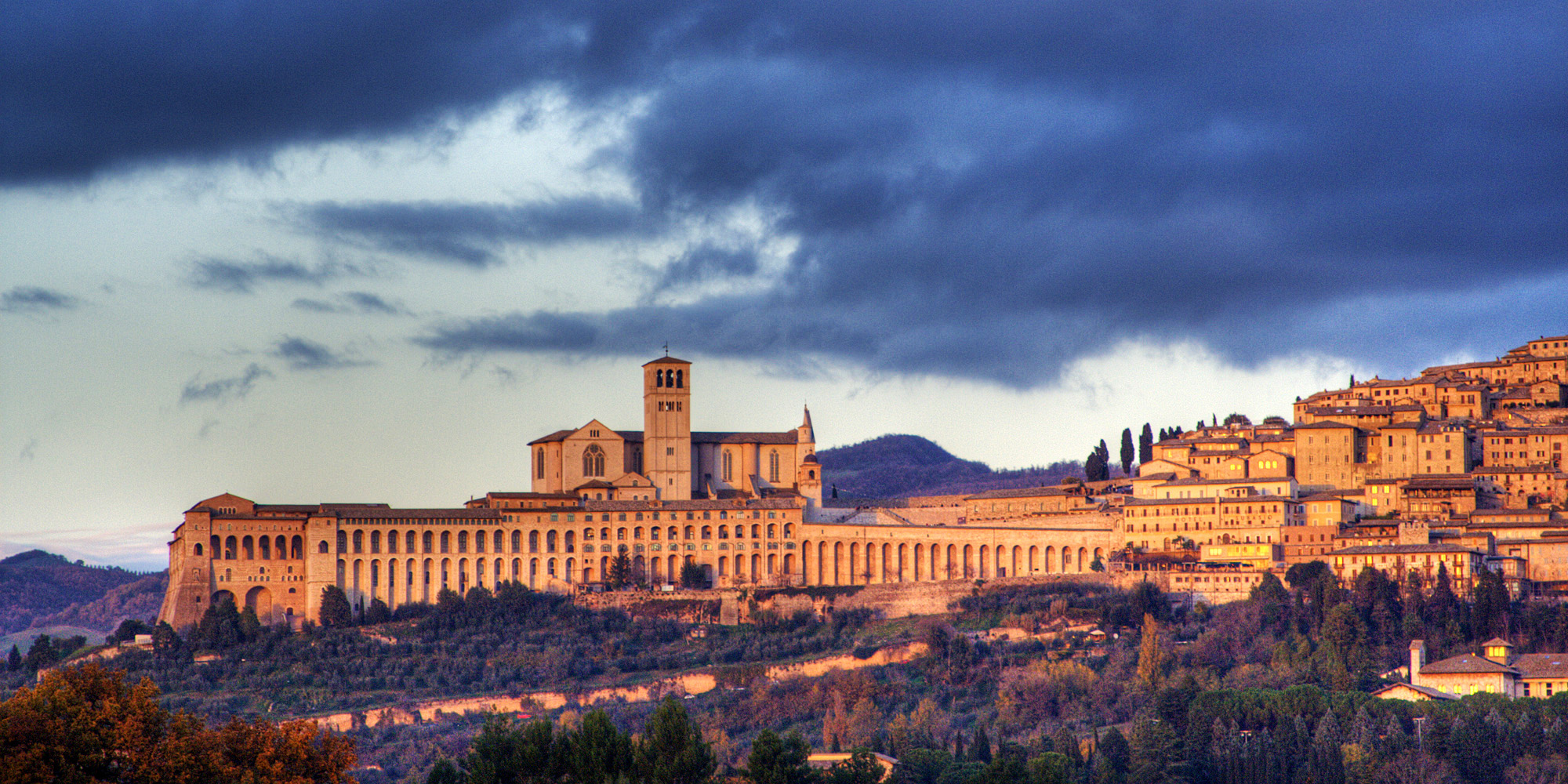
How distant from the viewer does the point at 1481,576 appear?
257 feet

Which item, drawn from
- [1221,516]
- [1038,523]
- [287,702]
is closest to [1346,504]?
[1221,516]

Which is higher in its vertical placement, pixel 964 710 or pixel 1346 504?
pixel 1346 504

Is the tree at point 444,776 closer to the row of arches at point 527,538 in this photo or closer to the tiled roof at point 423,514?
the row of arches at point 527,538

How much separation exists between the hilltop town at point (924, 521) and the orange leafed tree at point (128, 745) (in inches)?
1785

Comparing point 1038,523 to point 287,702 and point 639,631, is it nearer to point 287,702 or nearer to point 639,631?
point 639,631

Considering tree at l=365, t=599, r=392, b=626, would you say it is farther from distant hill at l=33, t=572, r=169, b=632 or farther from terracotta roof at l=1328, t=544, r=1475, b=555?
distant hill at l=33, t=572, r=169, b=632

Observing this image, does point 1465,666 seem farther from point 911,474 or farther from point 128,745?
point 911,474

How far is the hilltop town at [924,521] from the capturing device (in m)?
85.4

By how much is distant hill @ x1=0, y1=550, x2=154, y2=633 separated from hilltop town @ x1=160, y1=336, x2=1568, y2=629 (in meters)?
62.2

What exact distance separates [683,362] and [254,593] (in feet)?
78.1

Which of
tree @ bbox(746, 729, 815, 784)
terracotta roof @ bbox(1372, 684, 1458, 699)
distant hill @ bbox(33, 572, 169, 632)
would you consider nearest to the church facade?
terracotta roof @ bbox(1372, 684, 1458, 699)

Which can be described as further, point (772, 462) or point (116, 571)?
point (116, 571)

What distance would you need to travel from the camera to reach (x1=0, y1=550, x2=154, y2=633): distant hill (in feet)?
483

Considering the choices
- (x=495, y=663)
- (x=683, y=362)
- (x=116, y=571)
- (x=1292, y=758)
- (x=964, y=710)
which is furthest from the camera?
(x=116, y=571)
